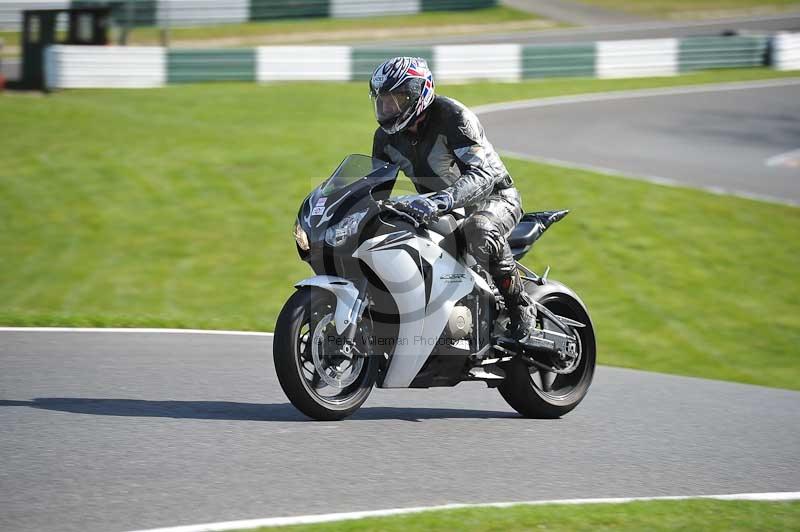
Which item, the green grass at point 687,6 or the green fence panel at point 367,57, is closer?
the green fence panel at point 367,57

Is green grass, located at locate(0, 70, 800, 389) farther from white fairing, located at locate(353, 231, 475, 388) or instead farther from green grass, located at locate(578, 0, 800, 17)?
green grass, located at locate(578, 0, 800, 17)

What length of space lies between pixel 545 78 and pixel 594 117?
219 inches

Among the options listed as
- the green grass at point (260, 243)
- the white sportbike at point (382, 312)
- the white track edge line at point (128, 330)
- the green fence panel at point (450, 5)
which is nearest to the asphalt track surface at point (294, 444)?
the white sportbike at point (382, 312)

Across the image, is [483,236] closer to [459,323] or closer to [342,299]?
[459,323]

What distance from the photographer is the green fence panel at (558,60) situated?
28.0 m

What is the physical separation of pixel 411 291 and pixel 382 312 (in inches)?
7.7

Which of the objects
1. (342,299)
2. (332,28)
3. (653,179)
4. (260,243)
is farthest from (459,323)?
(332,28)

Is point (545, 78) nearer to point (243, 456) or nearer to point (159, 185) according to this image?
point (159, 185)

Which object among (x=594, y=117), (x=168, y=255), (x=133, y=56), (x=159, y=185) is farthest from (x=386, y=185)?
(x=133, y=56)

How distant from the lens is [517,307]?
6.52 m

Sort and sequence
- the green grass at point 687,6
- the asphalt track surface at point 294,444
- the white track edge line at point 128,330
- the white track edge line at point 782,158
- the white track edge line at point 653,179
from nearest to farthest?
the asphalt track surface at point 294,444, the white track edge line at point 128,330, the white track edge line at point 653,179, the white track edge line at point 782,158, the green grass at point 687,6

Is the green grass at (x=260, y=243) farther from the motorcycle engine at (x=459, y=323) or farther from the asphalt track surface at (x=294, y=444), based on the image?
the motorcycle engine at (x=459, y=323)

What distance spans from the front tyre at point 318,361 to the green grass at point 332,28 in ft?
98.1

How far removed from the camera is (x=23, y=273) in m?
12.4
